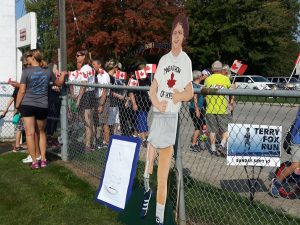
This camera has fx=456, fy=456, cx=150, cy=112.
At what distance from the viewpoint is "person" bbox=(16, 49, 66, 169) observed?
7.29 m

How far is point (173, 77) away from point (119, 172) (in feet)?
4.79

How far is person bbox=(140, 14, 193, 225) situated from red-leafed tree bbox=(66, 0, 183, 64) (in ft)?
82.0

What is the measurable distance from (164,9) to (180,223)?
26772 mm

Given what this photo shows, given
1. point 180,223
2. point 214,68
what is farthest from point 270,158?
point 214,68

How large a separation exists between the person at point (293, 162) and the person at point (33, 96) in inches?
151

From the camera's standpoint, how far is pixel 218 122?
620cm

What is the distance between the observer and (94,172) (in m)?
7.02

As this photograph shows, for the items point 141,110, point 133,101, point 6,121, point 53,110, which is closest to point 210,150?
point 141,110

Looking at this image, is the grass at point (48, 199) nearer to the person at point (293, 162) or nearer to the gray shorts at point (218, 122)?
the gray shorts at point (218, 122)

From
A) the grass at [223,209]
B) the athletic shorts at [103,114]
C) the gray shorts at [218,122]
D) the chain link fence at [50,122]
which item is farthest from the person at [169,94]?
the chain link fence at [50,122]

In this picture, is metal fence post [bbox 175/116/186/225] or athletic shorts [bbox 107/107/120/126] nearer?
metal fence post [bbox 175/116/186/225]

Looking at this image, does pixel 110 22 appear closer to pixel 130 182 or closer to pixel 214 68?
pixel 214 68

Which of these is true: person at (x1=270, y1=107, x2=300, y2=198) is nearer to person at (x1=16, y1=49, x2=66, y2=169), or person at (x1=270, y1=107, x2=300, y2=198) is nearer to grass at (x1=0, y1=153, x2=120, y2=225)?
grass at (x1=0, y1=153, x2=120, y2=225)

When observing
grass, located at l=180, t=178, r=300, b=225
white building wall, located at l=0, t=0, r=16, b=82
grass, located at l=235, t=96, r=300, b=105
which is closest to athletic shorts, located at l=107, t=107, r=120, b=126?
grass, located at l=180, t=178, r=300, b=225
